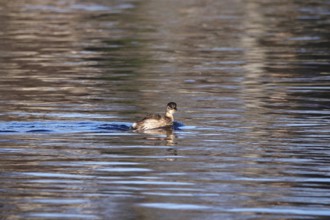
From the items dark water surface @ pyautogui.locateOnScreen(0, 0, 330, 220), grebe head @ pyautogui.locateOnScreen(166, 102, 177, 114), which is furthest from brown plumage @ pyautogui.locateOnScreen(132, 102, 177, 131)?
dark water surface @ pyautogui.locateOnScreen(0, 0, 330, 220)

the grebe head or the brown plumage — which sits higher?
the grebe head

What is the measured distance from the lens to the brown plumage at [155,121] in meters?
18.5

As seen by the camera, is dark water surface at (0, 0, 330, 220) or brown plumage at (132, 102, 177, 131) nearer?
dark water surface at (0, 0, 330, 220)

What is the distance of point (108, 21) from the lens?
4556 centimetres

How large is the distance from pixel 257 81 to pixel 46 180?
12341mm

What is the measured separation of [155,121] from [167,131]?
0.77 ft

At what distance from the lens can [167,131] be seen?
18781mm

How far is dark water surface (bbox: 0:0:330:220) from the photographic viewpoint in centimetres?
1307

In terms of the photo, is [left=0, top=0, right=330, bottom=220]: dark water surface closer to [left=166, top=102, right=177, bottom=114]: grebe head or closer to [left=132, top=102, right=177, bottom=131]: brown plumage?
[left=132, top=102, right=177, bottom=131]: brown plumage

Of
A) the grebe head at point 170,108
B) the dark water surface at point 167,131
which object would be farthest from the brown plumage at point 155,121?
the dark water surface at point 167,131

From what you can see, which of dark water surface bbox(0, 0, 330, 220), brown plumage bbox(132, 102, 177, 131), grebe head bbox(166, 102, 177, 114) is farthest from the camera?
grebe head bbox(166, 102, 177, 114)

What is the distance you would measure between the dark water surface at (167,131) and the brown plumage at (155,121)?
6.0 inches

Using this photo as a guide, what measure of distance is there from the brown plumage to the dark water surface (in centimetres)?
15

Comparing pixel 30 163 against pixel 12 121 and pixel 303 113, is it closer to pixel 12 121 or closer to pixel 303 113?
pixel 12 121
